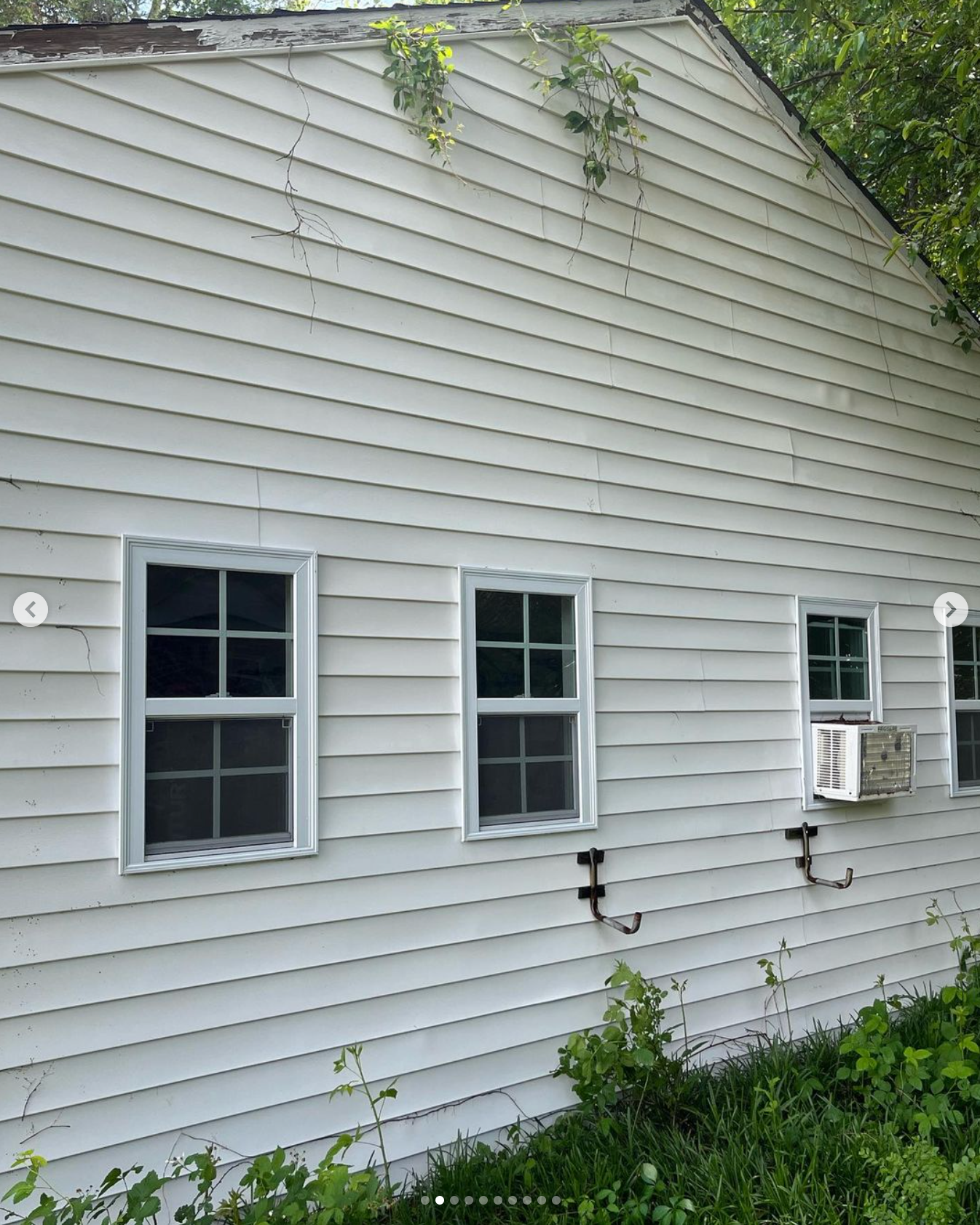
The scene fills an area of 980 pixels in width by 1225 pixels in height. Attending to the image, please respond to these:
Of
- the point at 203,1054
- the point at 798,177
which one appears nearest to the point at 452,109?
the point at 798,177

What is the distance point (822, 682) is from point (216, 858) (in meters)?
3.53

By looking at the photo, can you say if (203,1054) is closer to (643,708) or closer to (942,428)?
(643,708)

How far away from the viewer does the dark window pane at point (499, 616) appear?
163 inches

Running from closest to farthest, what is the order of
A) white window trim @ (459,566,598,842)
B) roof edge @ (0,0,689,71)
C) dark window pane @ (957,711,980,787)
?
1. roof edge @ (0,0,689,71)
2. white window trim @ (459,566,598,842)
3. dark window pane @ (957,711,980,787)

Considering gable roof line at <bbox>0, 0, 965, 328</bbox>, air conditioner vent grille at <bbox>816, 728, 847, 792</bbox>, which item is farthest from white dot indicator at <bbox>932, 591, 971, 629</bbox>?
gable roof line at <bbox>0, 0, 965, 328</bbox>

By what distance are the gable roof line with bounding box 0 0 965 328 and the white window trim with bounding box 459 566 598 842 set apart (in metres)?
2.05

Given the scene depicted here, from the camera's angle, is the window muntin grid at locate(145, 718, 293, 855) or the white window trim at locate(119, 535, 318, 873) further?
the window muntin grid at locate(145, 718, 293, 855)

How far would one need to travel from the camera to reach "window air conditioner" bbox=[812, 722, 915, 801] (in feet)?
17.0

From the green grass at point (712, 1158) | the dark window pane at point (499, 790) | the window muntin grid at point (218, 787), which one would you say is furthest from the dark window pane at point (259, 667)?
the green grass at point (712, 1158)

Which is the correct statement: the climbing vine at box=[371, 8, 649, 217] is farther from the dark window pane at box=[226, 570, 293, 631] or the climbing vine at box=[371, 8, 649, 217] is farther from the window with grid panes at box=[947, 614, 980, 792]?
the window with grid panes at box=[947, 614, 980, 792]

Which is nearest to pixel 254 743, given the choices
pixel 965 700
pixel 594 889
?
pixel 594 889

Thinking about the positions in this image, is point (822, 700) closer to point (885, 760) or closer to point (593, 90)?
point (885, 760)

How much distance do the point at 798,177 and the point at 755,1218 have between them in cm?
501

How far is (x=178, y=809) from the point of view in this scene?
10.9 ft
